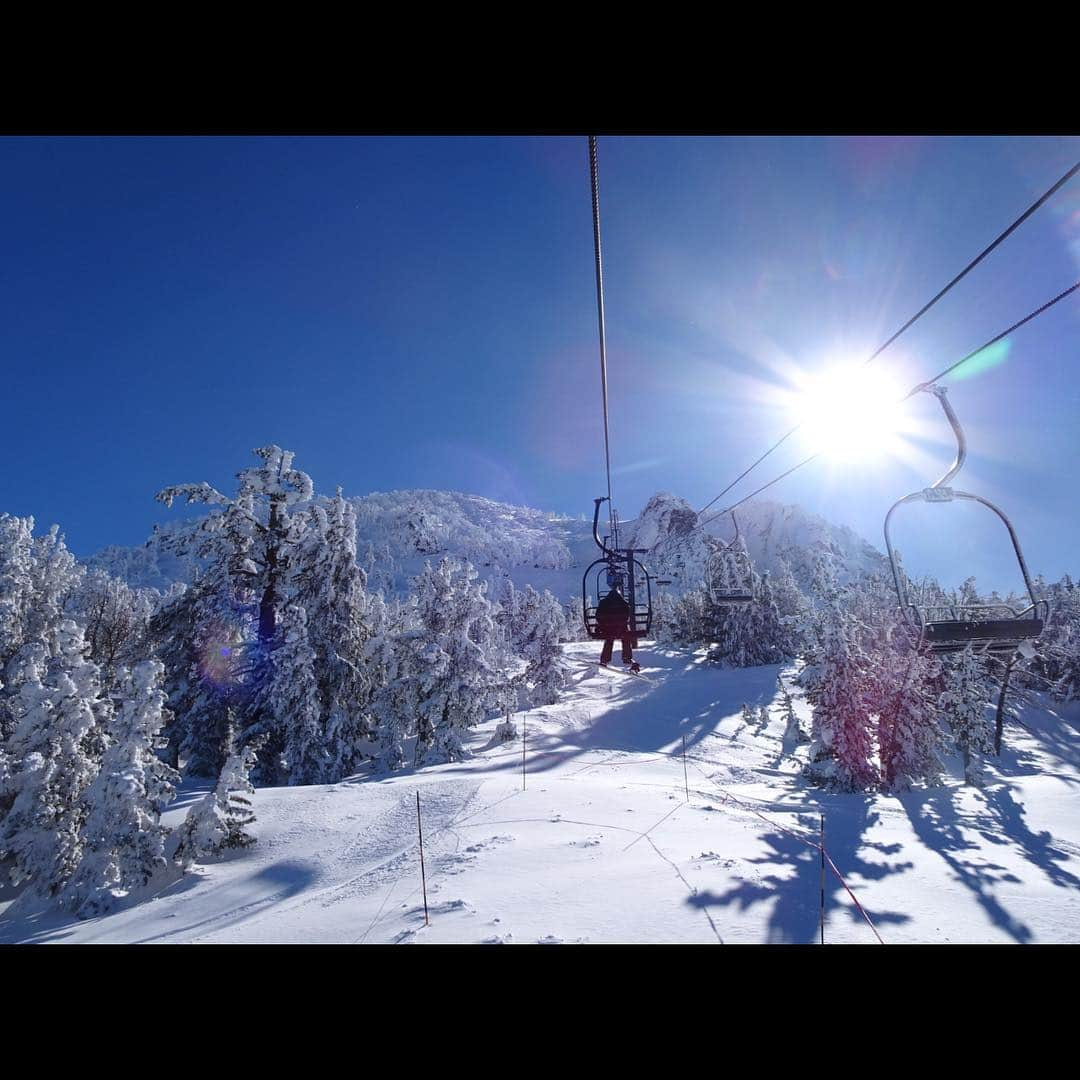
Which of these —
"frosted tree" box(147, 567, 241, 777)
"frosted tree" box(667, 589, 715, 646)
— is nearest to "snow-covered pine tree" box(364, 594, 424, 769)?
"frosted tree" box(147, 567, 241, 777)

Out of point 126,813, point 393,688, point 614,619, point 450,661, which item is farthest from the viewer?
point 450,661

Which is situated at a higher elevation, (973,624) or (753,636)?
(973,624)

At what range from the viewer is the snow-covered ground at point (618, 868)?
273 inches

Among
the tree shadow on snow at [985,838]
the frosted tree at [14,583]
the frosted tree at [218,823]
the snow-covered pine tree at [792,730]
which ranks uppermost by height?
the frosted tree at [14,583]

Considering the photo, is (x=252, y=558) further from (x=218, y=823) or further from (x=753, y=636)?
(x=753, y=636)

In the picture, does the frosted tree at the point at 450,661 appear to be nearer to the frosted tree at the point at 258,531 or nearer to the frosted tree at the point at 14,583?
the frosted tree at the point at 258,531

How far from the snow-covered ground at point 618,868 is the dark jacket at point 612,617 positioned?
3.91 m

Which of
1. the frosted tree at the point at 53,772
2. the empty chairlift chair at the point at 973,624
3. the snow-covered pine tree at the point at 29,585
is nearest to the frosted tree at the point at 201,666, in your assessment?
the frosted tree at the point at 53,772

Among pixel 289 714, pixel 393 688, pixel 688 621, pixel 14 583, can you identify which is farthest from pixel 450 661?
pixel 688 621

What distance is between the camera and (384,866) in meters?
9.61

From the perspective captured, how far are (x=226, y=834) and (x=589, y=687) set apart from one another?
31.7m

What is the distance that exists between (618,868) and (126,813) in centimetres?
1030

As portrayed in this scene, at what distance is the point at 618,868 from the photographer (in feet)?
28.8
